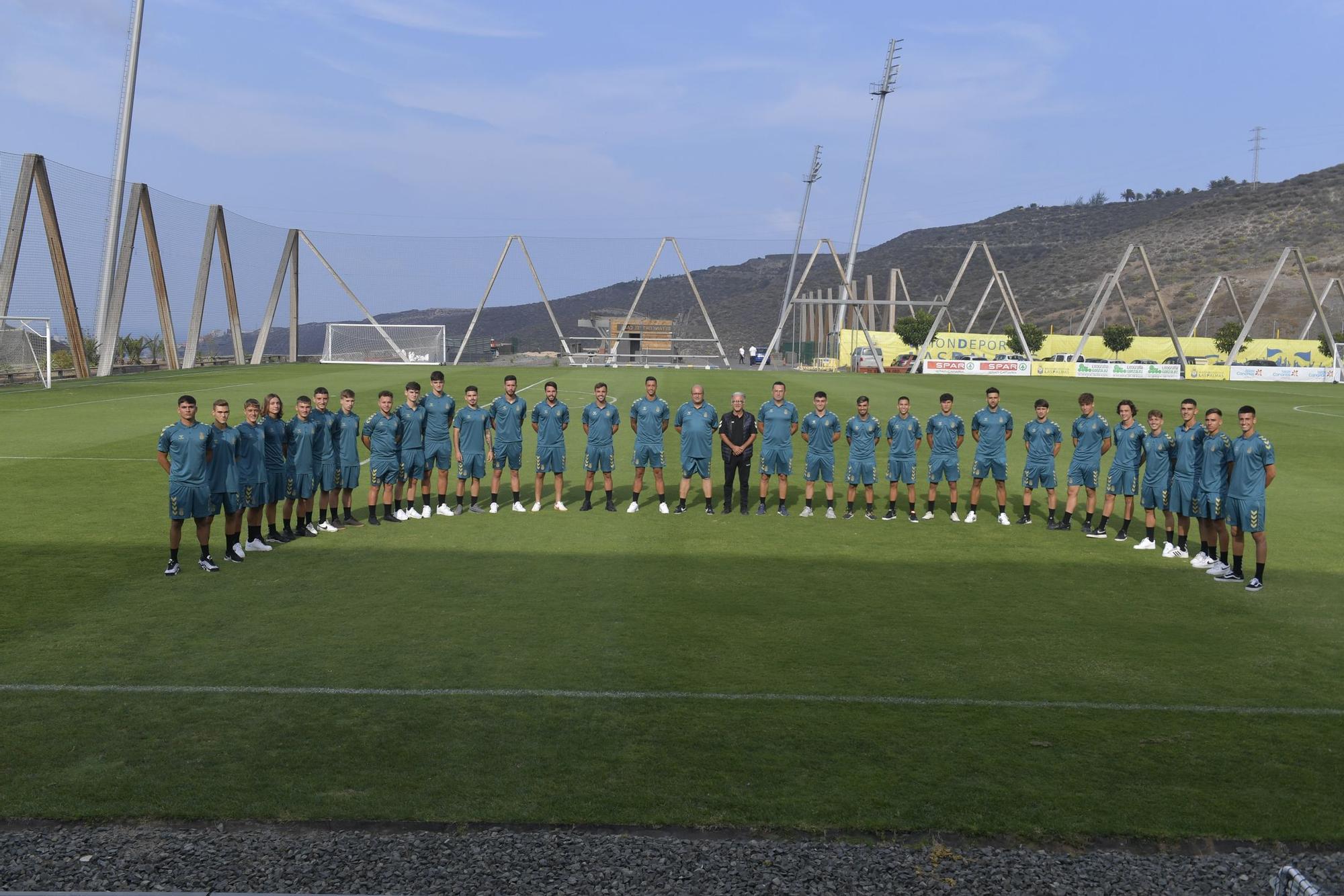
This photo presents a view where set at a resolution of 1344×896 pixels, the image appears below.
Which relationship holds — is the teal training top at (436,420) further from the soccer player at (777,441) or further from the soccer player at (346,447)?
the soccer player at (777,441)

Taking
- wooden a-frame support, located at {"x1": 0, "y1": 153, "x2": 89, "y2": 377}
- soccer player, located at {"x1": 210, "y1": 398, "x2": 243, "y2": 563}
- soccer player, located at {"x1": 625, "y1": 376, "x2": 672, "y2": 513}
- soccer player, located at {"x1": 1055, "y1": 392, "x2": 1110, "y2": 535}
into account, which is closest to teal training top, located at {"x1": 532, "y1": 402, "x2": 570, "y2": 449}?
soccer player, located at {"x1": 625, "y1": 376, "x2": 672, "y2": 513}

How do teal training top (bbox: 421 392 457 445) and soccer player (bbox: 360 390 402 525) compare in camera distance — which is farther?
teal training top (bbox: 421 392 457 445)

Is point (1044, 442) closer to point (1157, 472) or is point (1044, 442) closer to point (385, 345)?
point (1157, 472)

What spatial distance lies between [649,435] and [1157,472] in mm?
7036

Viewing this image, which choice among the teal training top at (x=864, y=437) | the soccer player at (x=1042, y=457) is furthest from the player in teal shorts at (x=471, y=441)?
the soccer player at (x=1042, y=457)

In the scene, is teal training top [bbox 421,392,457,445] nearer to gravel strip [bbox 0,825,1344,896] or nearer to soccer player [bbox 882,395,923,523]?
soccer player [bbox 882,395,923,523]

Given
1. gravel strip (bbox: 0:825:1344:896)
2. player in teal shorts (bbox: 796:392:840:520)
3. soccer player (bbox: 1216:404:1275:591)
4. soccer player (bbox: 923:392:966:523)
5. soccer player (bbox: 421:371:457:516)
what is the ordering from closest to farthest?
gravel strip (bbox: 0:825:1344:896) → soccer player (bbox: 1216:404:1275:591) → soccer player (bbox: 421:371:457:516) → player in teal shorts (bbox: 796:392:840:520) → soccer player (bbox: 923:392:966:523)

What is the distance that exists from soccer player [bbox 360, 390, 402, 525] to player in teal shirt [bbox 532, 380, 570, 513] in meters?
2.04

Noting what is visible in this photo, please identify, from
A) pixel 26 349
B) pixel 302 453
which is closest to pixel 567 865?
pixel 302 453

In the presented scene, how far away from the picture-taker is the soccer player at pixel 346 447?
13945 mm

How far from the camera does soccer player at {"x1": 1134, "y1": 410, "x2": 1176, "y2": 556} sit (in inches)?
537

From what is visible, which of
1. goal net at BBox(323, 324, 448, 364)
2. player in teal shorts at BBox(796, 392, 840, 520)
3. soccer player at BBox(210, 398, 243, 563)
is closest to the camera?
soccer player at BBox(210, 398, 243, 563)

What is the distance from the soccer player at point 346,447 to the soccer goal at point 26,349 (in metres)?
23.3

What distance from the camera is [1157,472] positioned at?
45.2 ft
